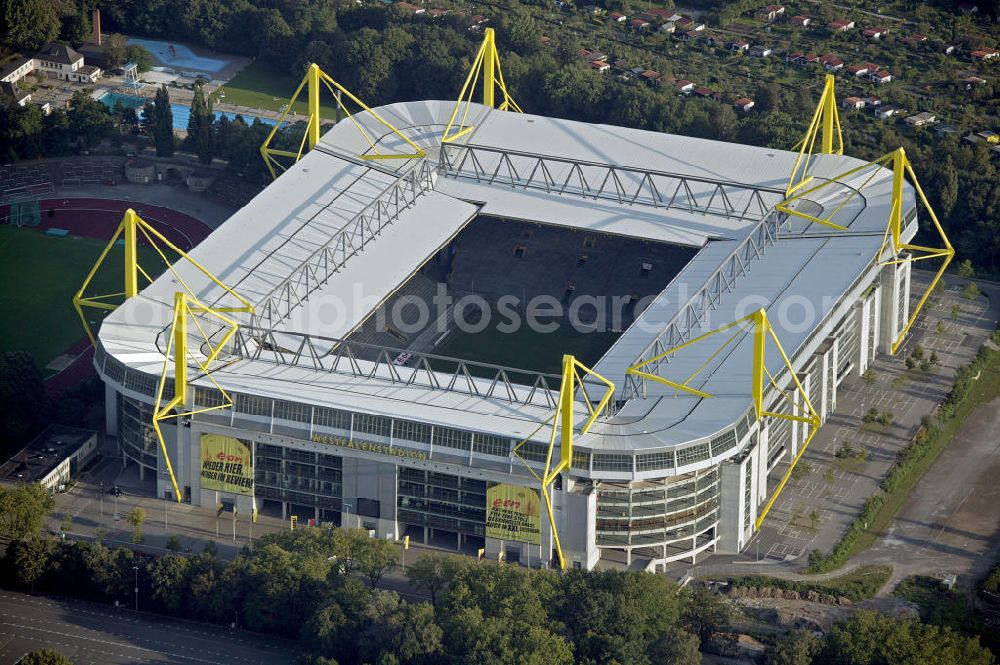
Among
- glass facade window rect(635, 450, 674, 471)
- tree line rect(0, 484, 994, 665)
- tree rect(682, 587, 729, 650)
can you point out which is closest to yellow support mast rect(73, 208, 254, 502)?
tree line rect(0, 484, 994, 665)

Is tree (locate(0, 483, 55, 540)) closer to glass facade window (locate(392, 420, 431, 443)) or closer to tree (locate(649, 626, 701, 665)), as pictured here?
glass facade window (locate(392, 420, 431, 443))

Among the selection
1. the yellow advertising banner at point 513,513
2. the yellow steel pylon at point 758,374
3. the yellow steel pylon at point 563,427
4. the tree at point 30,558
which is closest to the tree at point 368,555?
the yellow advertising banner at point 513,513

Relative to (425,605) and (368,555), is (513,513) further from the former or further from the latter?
(425,605)

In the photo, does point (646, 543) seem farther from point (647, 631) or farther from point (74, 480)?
point (74, 480)

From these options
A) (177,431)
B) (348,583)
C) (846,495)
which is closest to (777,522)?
(846,495)

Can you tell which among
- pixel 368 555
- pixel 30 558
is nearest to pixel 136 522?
pixel 30 558

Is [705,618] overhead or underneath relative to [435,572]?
overhead
